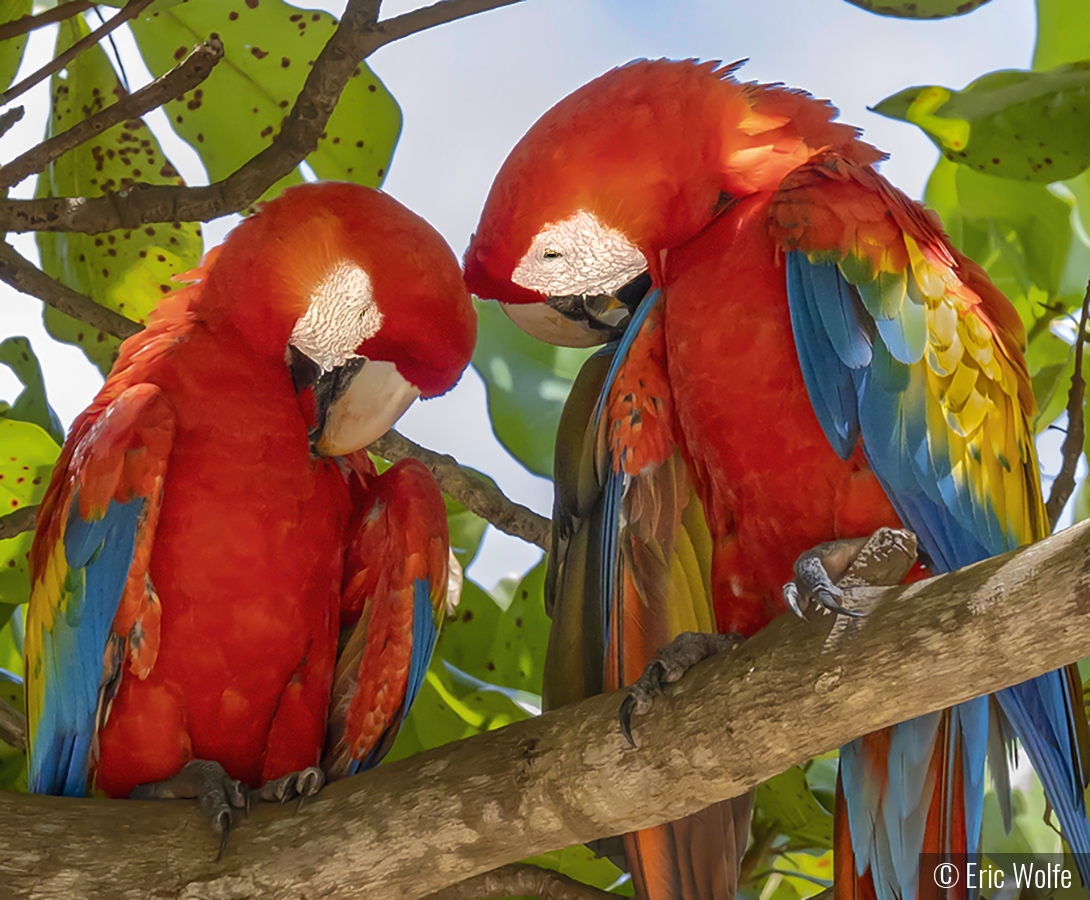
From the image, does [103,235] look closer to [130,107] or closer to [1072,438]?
[130,107]

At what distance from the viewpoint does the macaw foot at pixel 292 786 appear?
107cm

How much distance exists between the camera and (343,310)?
1.31m

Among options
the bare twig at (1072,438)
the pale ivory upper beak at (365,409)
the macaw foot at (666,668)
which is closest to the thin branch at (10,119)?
the pale ivory upper beak at (365,409)

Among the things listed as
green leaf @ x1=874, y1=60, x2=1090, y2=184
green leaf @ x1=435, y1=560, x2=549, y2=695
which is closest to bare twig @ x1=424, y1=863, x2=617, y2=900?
green leaf @ x1=435, y1=560, x2=549, y2=695

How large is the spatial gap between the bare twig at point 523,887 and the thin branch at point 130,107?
97 cm

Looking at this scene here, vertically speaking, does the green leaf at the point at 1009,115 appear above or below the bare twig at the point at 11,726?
above

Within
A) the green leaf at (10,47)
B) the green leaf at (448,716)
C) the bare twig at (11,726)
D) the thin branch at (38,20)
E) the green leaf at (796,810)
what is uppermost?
the green leaf at (10,47)

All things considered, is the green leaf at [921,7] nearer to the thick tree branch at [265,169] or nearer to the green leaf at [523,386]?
the thick tree branch at [265,169]

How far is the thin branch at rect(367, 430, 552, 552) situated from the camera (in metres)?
1.51

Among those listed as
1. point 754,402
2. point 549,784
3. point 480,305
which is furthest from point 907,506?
point 480,305

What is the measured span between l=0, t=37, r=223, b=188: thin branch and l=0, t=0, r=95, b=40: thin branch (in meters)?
0.11

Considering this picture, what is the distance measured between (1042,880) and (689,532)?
615mm

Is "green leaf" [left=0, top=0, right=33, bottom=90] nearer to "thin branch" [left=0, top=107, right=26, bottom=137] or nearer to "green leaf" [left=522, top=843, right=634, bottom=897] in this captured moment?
"thin branch" [left=0, top=107, right=26, bottom=137]

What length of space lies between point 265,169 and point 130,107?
0.16 metres
